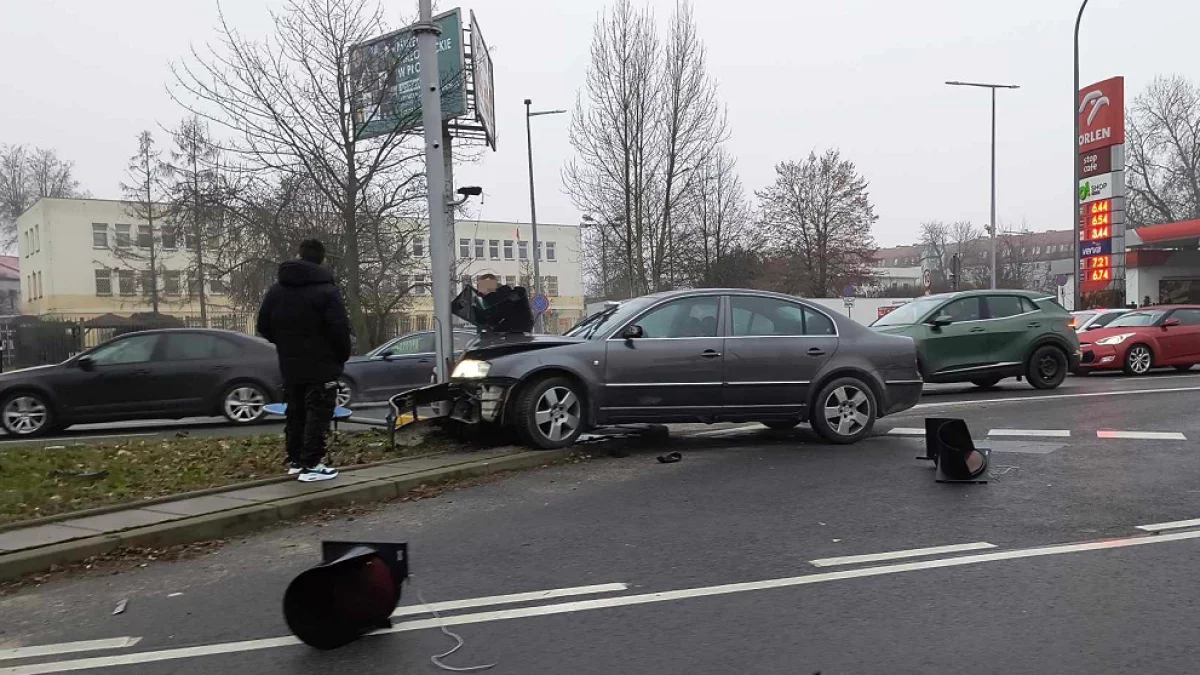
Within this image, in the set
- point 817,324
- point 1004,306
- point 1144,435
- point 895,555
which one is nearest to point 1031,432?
point 1144,435

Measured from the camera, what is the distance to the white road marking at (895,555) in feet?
16.2

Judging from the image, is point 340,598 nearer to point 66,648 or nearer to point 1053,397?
point 66,648

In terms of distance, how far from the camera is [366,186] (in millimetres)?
21781

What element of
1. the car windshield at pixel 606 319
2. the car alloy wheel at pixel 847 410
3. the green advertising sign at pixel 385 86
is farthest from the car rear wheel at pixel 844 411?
the green advertising sign at pixel 385 86

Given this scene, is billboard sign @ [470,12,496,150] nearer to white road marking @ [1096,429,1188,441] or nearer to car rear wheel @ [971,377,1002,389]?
car rear wheel @ [971,377,1002,389]

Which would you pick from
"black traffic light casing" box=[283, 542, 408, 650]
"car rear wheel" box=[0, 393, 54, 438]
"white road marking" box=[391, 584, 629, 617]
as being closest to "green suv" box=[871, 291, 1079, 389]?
"white road marking" box=[391, 584, 629, 617]

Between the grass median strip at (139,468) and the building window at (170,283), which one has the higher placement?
the building window at (170,283)

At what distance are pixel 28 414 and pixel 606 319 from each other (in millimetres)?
8557

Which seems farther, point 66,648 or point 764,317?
point 764,317

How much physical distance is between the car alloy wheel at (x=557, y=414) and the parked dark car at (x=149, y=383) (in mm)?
6098

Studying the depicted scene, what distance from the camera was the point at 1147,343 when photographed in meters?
17.3

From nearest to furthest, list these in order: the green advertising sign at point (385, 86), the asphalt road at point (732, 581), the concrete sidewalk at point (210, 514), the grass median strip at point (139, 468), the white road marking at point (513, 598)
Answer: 1. the asphalt road at point (732, 581)
2. the white road marking at point (513, 598)
3. the concrete sidewalk at point (210, 514)
4. the grass median strip at point (139, 468)
5. the green advertising sign at point (385, 86)

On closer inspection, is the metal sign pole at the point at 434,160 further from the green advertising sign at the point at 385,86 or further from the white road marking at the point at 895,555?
the green advertising sign at the point at 385,86

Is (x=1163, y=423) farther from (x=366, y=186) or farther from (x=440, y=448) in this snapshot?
(x=366, y=186)
